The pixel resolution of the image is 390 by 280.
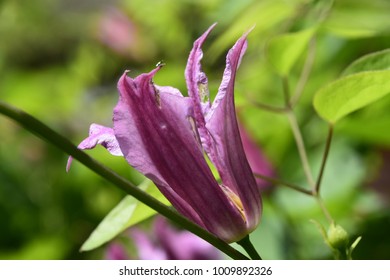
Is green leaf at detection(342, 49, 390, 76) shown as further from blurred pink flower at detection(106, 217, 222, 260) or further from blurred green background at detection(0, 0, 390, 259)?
blurred pink flower at detection(106, 217, 222, 260)

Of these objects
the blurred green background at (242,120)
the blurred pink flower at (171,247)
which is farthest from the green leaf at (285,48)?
the blurred pink flower at (171,247)

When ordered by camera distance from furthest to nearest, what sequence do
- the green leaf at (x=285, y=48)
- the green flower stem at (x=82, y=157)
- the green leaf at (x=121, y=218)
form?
the green leaf at (x=285, y=48) → the green leaf at (x=121, y=218) → the green flower stem at (x=82, y=157)

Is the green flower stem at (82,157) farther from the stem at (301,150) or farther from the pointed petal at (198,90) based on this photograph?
the stem at (301,150)

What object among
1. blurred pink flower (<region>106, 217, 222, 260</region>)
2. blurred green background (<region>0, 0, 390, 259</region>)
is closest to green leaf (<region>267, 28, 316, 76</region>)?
blurred green background (<region>0, 0, 390, 259</region>)

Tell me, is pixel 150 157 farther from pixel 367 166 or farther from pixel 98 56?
pixel 98 56

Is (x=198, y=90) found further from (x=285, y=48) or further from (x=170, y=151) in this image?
(x=285, y=48)

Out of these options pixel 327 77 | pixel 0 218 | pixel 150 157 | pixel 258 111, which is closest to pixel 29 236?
pixel 0 218

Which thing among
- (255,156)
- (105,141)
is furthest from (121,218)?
(255,156)
